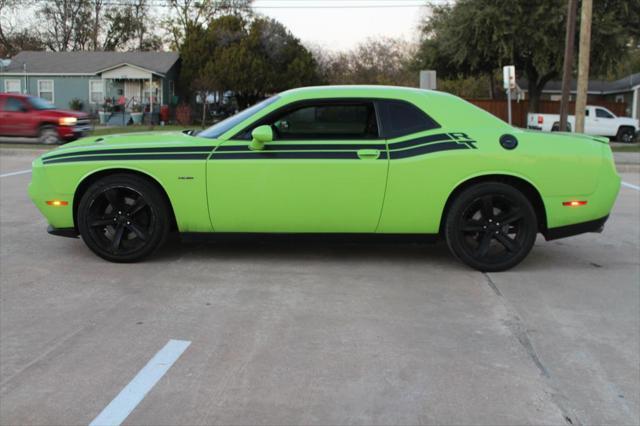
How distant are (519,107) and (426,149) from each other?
34842 mm

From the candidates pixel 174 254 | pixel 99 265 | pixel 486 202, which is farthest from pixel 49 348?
pixel 486 202

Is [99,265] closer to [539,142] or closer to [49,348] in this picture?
[49,348]

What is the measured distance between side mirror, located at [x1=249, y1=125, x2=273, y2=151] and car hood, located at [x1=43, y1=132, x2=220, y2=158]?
1.12 ft

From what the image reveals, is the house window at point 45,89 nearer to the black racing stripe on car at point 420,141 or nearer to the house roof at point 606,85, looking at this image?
the house roof at point 606,85

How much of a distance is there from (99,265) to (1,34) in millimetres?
57827

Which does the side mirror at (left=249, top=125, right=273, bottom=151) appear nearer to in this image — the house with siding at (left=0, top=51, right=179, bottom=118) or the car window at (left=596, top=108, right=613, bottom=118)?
the car window at (left=596, top=108, right=613, bottom=118)

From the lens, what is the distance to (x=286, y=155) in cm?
560

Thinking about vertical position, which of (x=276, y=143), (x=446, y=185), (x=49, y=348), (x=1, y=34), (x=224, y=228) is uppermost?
(x=1, y=34)

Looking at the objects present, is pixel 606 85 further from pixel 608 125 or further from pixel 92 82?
pixel 92 82

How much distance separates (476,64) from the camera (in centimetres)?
3344

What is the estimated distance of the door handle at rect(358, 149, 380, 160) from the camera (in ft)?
18.3

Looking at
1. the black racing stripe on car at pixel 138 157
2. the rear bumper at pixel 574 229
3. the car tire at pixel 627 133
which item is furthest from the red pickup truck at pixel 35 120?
the car tire at pixel 627 133

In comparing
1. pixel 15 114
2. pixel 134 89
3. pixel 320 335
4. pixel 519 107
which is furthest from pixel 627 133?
pixel 320 335

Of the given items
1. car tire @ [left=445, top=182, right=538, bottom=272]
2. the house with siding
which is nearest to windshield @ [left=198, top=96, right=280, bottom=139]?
car tire @ [left=445, top=182, right=538, bottom=272]
